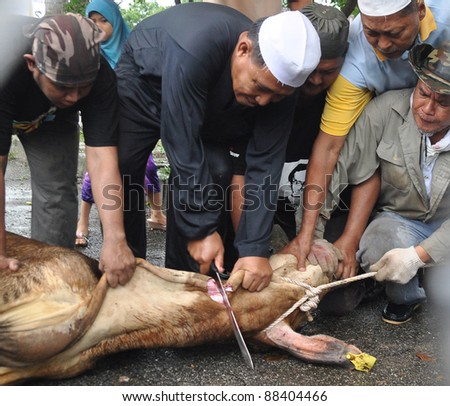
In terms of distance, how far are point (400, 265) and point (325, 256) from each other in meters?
0.38

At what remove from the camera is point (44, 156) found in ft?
10.7

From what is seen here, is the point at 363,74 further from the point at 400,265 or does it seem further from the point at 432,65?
the point at 400,265

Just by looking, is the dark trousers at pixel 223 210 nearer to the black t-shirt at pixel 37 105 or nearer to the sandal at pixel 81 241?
the black t-shirt at pixel 37 105

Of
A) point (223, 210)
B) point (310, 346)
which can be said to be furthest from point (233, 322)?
point (223, 210)

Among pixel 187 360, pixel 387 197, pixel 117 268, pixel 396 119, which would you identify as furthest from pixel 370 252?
pixel 117 268

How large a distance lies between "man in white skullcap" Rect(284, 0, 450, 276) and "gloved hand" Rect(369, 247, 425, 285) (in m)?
0.40

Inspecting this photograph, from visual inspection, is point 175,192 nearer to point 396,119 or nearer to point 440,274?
point 396,119

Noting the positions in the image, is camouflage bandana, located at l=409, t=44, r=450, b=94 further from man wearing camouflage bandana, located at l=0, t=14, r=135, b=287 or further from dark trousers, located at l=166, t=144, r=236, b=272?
man wearing camouflage bandana, located at l=0, t=14, r=135, b=287

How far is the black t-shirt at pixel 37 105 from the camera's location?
2.45m

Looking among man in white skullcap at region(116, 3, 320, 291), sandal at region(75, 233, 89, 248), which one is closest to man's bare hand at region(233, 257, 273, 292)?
man in white skullcap at region(116, 3, 320, 291)

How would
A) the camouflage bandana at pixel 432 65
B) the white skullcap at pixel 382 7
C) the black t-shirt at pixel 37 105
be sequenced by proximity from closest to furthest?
the black t-shirt at pixel 37 105 → the white skullcap at pixel 382 7 → the camouflage bandana at pixel 432 65

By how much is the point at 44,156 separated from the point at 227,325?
4.86 ft

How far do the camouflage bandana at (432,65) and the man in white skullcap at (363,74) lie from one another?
0.25ft
